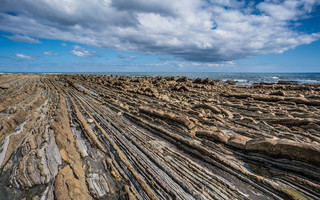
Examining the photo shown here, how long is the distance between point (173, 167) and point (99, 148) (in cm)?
189

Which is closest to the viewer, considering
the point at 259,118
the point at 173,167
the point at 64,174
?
the point at 64,174

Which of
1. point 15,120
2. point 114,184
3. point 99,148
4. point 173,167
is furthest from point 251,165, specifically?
point 15,120

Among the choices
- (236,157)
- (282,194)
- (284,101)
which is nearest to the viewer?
(282,194)

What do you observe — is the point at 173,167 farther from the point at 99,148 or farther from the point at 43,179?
the point at 43,179

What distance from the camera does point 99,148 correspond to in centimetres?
346

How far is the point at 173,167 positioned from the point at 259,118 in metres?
4.68

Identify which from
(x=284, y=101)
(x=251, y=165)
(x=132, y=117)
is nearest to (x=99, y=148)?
(x=132, y=117)

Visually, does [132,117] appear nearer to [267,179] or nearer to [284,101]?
[267,179]

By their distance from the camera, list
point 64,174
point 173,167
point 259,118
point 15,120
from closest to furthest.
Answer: point 64,174, point 173,167, point 15,120, point 259,118

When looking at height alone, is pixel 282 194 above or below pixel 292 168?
below

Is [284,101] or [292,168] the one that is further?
[284,101]

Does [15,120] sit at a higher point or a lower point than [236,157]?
higher

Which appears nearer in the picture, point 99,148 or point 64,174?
point 64,174

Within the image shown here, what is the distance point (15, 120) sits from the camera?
4.57 metres
